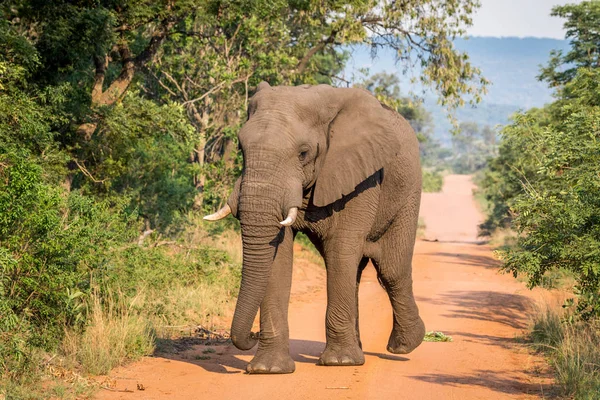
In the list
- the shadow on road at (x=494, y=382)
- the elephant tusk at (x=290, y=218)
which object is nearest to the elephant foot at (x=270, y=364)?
the shadow on road at (x=494, y=382)

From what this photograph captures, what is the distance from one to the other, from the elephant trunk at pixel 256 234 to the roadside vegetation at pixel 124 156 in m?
1.41

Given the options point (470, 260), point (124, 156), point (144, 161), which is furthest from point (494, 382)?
point (470, 260)

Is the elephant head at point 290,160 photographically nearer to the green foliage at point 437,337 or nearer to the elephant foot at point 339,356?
the elephant foot at point 339,356

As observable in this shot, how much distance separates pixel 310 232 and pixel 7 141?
3.33 metres

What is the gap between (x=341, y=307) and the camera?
8906 mm

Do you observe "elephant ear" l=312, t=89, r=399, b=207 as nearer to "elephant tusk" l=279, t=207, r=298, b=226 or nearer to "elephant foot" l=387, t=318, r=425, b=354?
"elephant tusk" l=279, t=207, r=298, b=226

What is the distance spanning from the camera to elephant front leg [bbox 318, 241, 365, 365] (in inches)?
349

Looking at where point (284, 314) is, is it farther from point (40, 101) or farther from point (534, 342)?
point (40, 101)

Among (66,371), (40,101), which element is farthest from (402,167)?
(40,101)

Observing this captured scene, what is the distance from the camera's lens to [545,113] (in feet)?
82.5

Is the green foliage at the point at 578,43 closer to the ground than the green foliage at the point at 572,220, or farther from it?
farther from it

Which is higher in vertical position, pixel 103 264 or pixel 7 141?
pixel 7 141

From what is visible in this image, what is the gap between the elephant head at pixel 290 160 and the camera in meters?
7.96

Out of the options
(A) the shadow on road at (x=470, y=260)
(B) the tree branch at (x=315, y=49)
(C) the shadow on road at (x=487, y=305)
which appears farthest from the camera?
(A) the shadow on road at (x=470, y=260)
